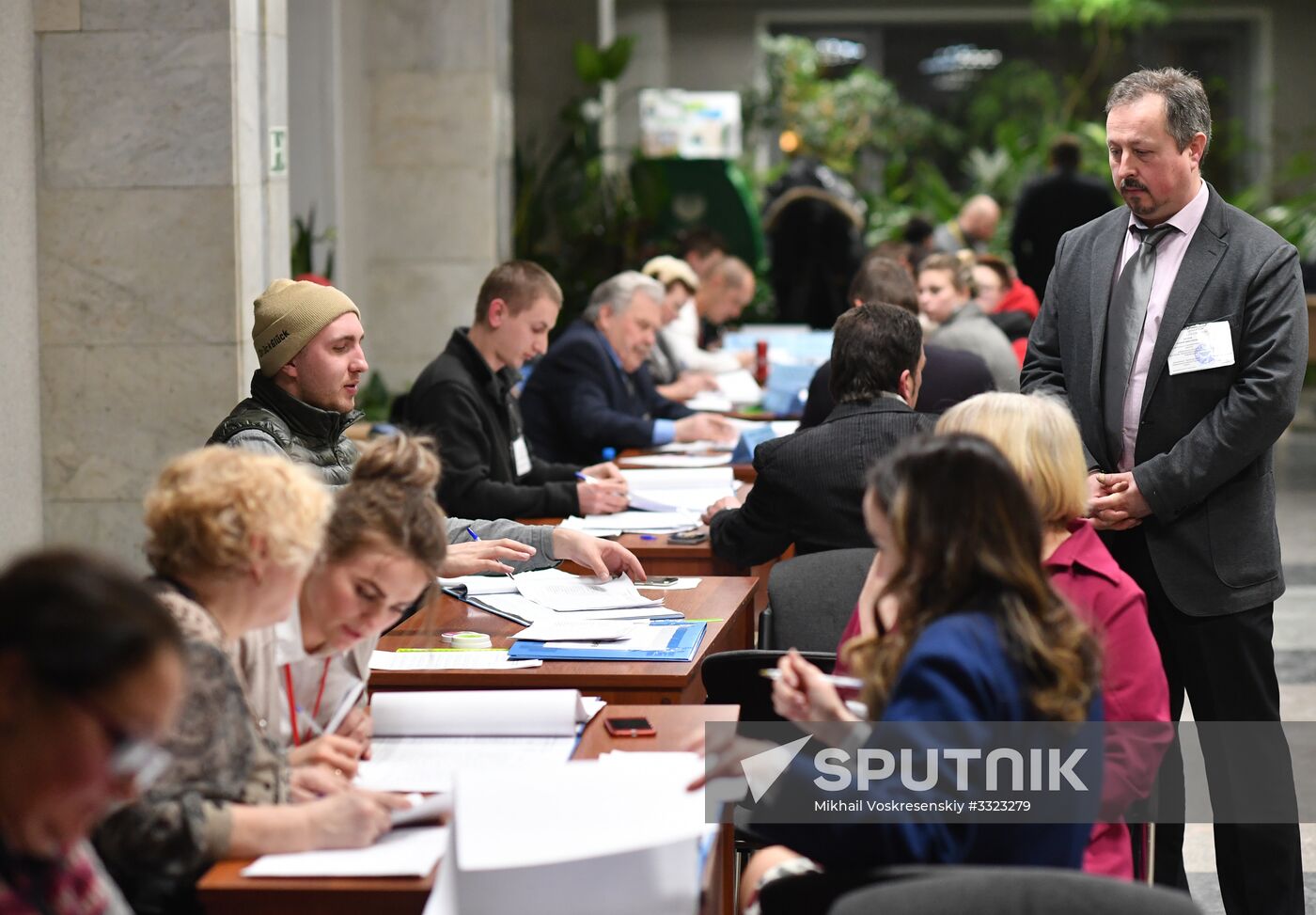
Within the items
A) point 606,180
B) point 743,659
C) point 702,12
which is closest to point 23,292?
point 743,659

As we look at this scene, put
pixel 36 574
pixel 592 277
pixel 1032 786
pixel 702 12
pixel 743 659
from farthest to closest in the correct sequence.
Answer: pixel 702 12, pixel 592 277, pixel 743 659, pixel 1032 786, pixel 36 574

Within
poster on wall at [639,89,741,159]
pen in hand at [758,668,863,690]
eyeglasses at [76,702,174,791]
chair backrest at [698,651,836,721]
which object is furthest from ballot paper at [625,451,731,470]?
poster on wall at [639,89,741,159]

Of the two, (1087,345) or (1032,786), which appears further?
(1087,345)

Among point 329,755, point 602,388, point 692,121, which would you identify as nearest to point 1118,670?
point 329,755

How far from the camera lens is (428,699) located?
2.68m

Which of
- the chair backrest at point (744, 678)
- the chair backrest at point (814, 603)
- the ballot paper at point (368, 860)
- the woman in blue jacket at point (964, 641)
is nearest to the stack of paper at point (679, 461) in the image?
the chair backrest at point (814, 603)

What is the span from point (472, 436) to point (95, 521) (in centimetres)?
129

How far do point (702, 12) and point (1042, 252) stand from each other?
31.0ft

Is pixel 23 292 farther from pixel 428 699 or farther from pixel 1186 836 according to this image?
pixel 1186 836

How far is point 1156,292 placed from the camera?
11.1 feet

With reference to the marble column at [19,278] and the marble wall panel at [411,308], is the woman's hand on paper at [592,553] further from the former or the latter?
the marble wall panel at [411,308]

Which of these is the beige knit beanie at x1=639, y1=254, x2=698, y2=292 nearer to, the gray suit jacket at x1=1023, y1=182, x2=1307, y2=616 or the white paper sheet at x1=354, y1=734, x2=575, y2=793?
the gray suit jacket at x1=1023, y1=182, x2=1307, y2=616

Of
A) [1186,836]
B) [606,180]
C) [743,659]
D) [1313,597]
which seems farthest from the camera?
[606,180]

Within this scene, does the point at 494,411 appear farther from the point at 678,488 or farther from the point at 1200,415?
the point at 1200,415
